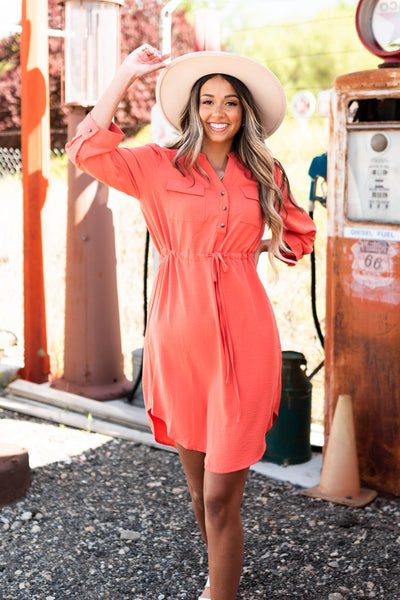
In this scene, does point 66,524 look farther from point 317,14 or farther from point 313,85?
point 317,14

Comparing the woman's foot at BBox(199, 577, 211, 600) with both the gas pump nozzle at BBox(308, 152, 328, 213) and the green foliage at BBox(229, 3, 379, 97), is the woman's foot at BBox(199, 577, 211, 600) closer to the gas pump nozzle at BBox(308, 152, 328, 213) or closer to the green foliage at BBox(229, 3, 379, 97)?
the gas pump nozzle at BBox(308, 152, 328, 213)

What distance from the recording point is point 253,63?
2900 mm

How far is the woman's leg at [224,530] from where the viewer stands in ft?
9.32

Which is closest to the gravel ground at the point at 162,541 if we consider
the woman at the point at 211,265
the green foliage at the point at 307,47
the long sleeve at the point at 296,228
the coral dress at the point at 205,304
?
the woman at the point at 211,265

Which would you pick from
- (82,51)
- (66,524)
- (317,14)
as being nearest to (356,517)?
(66,524)

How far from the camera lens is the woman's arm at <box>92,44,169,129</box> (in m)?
2.84

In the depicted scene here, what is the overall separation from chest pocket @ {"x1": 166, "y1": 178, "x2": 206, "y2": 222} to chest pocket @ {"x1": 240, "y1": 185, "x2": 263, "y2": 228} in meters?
0.15

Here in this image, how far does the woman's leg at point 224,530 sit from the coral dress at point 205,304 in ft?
0.21

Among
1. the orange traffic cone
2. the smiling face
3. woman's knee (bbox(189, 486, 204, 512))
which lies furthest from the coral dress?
the orange traffic cone

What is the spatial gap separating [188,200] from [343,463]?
191cm

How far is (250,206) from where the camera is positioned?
2.94 metres

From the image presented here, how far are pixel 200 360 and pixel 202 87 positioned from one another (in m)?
1.00

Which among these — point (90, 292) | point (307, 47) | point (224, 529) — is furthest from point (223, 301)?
point (307, 47)

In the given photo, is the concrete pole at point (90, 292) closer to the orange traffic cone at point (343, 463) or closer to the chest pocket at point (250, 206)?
the orange traffic cone at point (343, 463)
